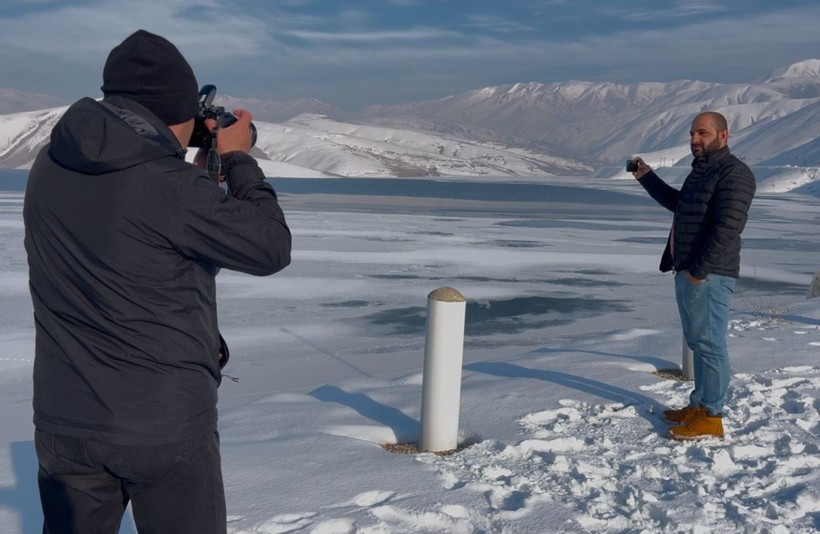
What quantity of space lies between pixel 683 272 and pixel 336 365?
4.79 meters

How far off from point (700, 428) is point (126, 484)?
370cm

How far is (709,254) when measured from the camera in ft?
16.2

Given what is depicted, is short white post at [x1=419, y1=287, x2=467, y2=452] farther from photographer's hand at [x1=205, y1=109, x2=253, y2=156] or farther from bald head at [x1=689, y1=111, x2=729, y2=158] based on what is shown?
photographer's hand at [x1=205, y1=109, x2=253, y2=156]

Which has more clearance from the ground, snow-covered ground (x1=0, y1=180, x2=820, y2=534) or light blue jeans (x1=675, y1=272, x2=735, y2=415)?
light blue jeans (x1=675, y1=272, x2=735, y2=415)

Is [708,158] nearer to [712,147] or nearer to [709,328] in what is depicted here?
[712,147]

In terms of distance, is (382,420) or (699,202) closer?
(699,202)

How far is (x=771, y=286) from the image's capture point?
50.0ft

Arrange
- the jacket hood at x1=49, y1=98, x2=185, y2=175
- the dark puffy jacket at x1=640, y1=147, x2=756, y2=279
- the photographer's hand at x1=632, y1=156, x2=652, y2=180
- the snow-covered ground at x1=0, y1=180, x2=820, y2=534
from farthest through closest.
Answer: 1. the photographer's hand at x1=632, y1=156, x2=652, y2=180
2. the dark puffy jacket at x1=640, y1=147, x2=756, y2=279
3. the snow-covered ground at x1=0, y1=180, x2=820, y2=534
4. the jacket hood at x1=49, y1=98, x2=185, y2=175

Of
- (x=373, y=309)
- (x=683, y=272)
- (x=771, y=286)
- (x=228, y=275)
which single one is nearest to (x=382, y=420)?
(x=683, y=272)

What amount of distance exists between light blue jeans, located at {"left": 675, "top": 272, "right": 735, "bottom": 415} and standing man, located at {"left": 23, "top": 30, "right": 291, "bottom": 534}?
3.43m

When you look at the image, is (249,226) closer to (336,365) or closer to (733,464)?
(733,464)

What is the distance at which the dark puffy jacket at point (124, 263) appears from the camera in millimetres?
2074

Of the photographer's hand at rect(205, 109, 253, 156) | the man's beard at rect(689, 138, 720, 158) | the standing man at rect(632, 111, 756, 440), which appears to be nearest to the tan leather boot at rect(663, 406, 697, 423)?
the standing man at rect(632, 111, 756, 440)

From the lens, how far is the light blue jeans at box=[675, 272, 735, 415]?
5066mm
